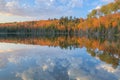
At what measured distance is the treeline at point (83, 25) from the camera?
3335 inches

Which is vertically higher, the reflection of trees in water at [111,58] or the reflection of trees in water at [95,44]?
the reflection of trees in water at [111,58]

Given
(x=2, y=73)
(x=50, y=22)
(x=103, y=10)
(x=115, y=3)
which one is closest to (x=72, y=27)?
(x=50, y=22)

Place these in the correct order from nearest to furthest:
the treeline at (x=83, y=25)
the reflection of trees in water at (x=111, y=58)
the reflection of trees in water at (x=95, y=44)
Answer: the reflection of trees in water at (x=111, y=58)
the reflection of trees in water at (x=95, y=44)
the treeline at (x=83, y=25)

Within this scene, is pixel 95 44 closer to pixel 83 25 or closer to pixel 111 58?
pixel 111 58

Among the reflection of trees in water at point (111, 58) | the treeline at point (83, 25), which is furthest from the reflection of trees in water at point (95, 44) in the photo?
the treeline at point (83, 25)

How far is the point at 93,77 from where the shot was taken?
14.1 m

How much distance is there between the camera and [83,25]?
116625mm

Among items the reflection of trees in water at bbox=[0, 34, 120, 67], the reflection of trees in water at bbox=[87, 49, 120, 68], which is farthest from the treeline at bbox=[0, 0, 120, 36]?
the reflection of trees in water at bbox=[87, 49, 120, 68]

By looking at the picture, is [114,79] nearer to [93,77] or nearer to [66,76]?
[93,77]

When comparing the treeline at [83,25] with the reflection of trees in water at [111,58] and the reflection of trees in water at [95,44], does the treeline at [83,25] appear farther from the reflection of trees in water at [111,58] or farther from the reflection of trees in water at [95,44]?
the reflection of trees in water at [111,58]

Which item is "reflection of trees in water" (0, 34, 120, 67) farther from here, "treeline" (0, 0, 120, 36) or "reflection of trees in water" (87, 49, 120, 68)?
"treeline" (0, 0, 120, 36)

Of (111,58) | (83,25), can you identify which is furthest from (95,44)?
(83,25)

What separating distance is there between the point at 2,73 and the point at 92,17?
314ft

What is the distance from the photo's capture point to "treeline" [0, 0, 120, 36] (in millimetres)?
84719
